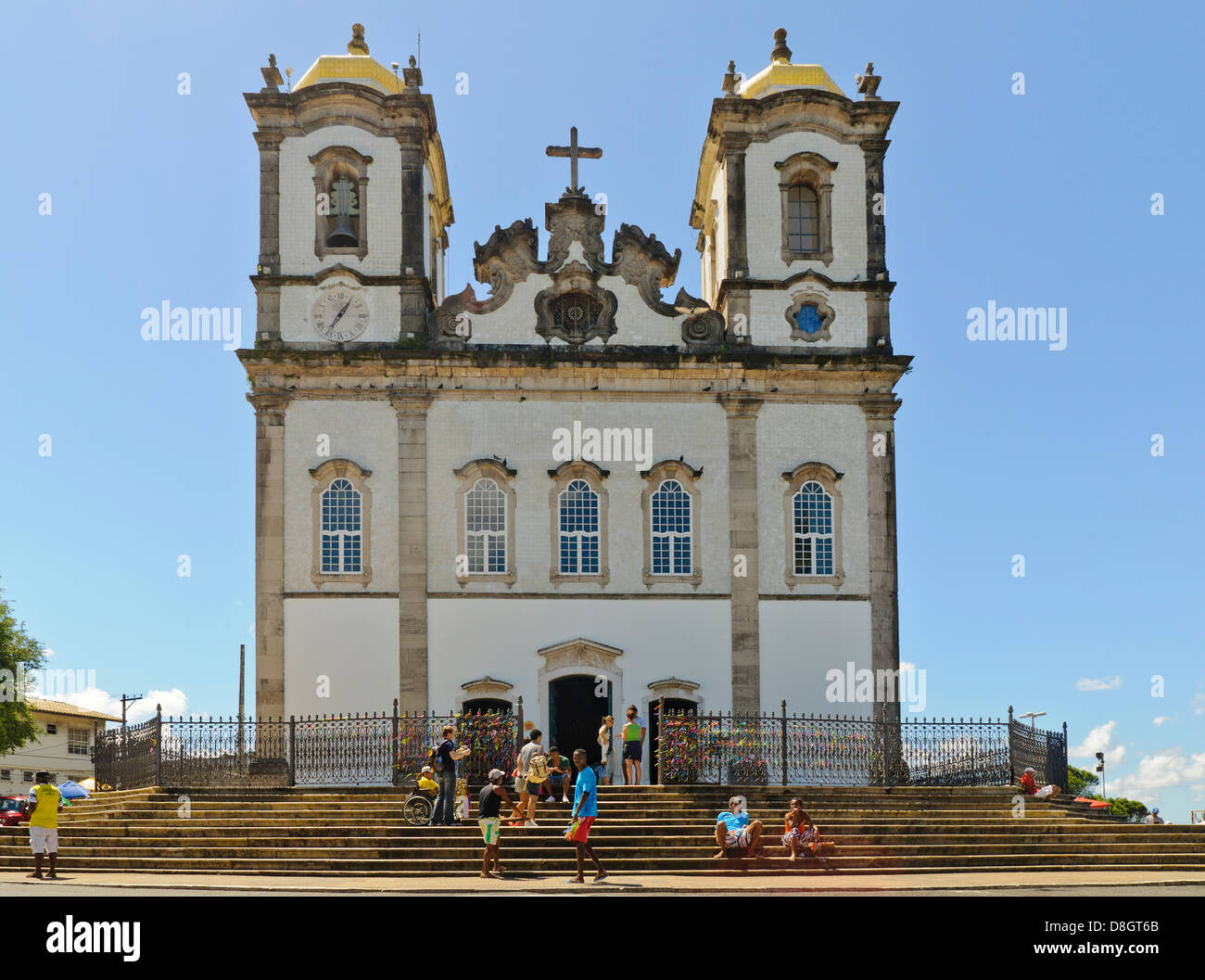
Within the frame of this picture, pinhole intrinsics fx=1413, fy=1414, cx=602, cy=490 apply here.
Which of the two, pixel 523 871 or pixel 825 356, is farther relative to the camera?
pixel 825 356

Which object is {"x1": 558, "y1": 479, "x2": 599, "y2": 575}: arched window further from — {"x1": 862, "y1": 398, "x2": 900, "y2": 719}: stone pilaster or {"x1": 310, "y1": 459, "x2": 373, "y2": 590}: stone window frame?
{"x1": 862, "y1": 398, "x2": 900, "y2": 719}: stone pilaster

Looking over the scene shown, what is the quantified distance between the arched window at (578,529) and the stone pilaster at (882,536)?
562 cm

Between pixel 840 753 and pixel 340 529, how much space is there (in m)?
10.7

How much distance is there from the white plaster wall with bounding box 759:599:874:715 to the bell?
11.4 metres

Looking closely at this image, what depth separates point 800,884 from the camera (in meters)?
17.1

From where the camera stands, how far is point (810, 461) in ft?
95.0

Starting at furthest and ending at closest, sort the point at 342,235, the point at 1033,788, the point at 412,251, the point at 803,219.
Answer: the point at 803,219 → the point at 342,235 → the point at 412,251 → the point at 1033,788

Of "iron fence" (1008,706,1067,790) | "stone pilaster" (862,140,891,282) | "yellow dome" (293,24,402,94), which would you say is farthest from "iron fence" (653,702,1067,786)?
"yellow dome" (293,24,402,94)

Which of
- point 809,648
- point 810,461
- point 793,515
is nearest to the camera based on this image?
point 809,648

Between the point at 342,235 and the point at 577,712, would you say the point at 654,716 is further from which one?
the point at 342,235

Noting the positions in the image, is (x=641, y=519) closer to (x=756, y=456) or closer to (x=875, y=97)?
(x=756, y=456)

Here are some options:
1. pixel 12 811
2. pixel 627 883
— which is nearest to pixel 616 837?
pixel 627 883

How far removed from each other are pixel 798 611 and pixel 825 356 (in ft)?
17.4

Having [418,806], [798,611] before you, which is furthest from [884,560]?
[418,806]
